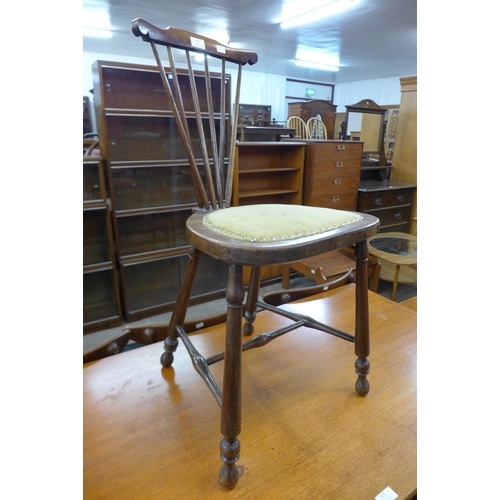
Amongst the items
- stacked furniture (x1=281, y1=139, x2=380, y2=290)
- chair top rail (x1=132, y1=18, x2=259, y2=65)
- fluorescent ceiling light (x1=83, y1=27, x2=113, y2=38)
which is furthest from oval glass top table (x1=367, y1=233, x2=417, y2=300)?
fluorescent ceiling light (x1=83, y1=27, x2=113, y2=38)

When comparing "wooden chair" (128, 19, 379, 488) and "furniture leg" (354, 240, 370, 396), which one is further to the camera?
"furniture leg" (354, 240, 370, 396)

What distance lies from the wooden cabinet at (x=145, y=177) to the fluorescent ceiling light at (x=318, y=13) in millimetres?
2077

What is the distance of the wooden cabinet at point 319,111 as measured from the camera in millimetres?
4504

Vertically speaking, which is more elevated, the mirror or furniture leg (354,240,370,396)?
the mirror

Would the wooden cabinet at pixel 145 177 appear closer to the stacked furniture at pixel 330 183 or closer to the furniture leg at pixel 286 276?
the furniture leg at pixel 286 276

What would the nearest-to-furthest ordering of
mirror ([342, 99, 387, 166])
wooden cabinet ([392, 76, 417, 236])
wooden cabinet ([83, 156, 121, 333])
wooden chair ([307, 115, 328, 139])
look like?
1. wooden cabinet ([83, 156, 121, 333])
2. wooden cabinet ([392, 76, 417, 236])
3. mirror ([342, 99, 387, 166])
4. wooden chair ([307, 115, 328, 139])

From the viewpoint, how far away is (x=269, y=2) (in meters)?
3.48

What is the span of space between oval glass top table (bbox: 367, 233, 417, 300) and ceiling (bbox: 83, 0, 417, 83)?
242 cm

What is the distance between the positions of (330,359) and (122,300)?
181cm

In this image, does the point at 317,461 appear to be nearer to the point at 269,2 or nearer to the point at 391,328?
the point at 391,328

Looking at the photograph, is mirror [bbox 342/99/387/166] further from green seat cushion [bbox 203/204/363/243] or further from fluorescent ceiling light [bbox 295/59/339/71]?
fluorescent ceiling light [bbox 295/59/339/71]

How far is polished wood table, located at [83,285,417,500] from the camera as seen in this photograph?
0.68 metres

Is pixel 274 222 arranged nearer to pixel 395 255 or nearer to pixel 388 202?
pixel 395 255
